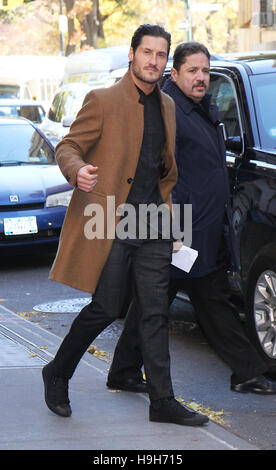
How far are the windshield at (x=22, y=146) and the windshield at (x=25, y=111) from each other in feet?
22.9

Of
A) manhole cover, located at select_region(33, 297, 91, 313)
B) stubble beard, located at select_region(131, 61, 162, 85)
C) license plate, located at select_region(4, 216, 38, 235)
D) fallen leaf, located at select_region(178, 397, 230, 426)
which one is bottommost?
manhole cover, located at select_region(33, 297, 91, 313)

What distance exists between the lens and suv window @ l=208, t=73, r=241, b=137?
22.1 ft

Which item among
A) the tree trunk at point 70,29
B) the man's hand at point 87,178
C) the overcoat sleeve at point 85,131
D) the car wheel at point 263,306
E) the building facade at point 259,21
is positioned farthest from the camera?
the tree trunk at point 70,29

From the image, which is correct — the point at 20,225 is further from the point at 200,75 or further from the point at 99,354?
the point at 200,75

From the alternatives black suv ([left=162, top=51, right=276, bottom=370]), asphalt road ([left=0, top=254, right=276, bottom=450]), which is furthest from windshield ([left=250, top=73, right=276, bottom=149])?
asphalt road ([left=0, top=254, right=276, bottom=450])

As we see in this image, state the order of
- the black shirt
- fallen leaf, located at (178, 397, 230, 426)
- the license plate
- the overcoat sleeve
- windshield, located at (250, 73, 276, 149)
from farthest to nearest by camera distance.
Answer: the license plate < windshield, located at (250, 73, 276, 149) < fallen leaf, located at (178, 397, 230, 426) < the black shirt < the overcoat sleeve

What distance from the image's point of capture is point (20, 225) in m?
10.3

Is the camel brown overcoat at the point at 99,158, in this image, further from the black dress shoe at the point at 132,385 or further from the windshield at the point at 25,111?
the windshield at the point at 25,111

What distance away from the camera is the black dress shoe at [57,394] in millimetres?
5098

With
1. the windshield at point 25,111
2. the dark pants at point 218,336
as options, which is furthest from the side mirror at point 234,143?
the windshield at point 25,111

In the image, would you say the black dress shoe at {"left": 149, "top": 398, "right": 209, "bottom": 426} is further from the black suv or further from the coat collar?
the coat collar

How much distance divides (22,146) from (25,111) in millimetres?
8508

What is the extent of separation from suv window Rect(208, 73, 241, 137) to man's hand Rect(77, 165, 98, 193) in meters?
2.19

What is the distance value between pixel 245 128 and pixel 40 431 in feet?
8.61
